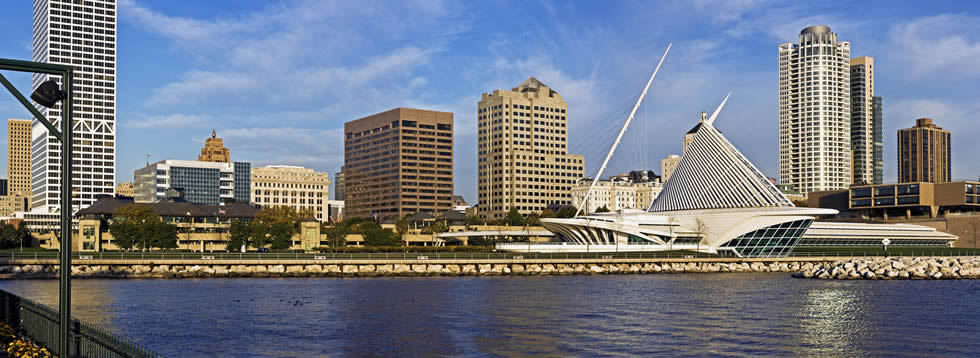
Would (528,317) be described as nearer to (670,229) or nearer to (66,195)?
(66,195)

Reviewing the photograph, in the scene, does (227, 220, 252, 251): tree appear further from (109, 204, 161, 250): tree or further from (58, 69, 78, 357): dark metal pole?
(58, 69, 78, 357): dark metal pole

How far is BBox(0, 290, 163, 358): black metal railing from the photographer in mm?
Result: 23375

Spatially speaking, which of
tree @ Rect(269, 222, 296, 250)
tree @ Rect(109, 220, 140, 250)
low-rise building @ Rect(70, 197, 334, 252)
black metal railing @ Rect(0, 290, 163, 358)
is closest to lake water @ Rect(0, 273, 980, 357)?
black metal railing @ Rect(0, 290, 163, 358)

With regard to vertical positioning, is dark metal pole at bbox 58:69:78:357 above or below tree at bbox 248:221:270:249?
above

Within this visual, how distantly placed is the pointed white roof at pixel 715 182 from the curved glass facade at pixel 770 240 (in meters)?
4.27

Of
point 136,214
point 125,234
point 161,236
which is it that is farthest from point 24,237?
point 161,236

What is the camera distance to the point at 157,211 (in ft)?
527

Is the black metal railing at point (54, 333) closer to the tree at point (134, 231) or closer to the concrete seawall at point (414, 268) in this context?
the concrete seawall at point (414, 268)

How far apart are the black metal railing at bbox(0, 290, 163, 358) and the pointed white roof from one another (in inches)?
4806

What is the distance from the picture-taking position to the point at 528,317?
57562 mm

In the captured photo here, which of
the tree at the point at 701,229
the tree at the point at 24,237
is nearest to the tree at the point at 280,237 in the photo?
the tree at the point at 24,237

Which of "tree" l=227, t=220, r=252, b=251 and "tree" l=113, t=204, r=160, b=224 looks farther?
"tree" l=113, t=204, r=160, b=224

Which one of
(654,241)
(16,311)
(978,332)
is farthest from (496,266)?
(16,311)

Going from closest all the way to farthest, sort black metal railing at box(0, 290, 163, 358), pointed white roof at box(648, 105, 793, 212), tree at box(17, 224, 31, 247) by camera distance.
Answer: black metal railing at box(0, 290, 163, 358)
pointed white roof at box(648, 105, 793, 212)
tree at box(17, 224, 31, 247)
